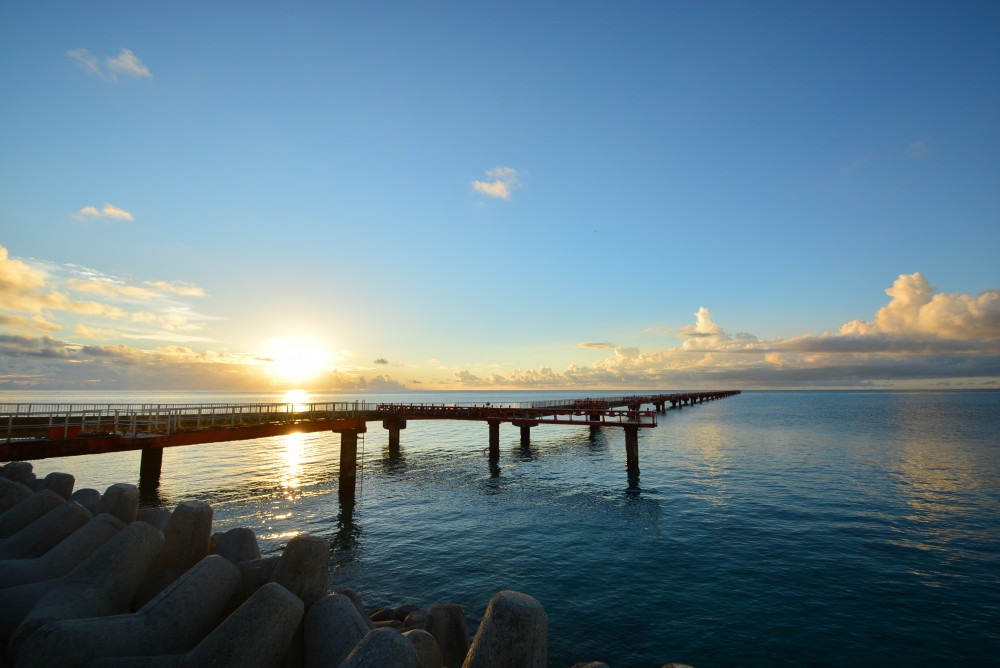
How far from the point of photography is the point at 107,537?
11.0 metres

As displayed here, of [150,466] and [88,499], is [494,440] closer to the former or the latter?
[150,466]

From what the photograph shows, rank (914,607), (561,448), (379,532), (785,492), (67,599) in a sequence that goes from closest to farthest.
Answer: (67,599), (914,607), (379,532), (785,492), (561,448)

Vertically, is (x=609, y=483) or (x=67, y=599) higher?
(x=67, y=599)

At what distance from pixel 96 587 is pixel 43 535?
5001 mm

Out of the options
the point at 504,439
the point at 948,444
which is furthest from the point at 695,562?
the point at 948,444

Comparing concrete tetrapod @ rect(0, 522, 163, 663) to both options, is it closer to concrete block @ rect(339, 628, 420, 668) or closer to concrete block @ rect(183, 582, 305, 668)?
concrete block @ rect(183, 582, 305, 668)

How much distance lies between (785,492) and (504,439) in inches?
1550

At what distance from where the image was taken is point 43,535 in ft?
38.8

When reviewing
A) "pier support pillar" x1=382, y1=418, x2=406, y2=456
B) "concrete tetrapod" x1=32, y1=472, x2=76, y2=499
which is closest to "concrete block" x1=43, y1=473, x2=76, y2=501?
"concrete tetrapod" x1=32, y1=472, x2=76, y2=499

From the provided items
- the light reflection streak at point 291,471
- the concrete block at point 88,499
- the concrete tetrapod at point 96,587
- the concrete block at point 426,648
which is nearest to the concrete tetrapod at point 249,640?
the concrete block at point 426,648

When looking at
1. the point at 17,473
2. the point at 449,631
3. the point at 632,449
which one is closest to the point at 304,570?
the point at 449,631

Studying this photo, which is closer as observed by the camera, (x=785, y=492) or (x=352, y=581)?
(x=352, y=581)

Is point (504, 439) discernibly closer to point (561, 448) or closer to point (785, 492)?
point (561, 448)

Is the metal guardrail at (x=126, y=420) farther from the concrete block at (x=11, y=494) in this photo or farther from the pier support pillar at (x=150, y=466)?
the concrete block at (x=11, y=494)
